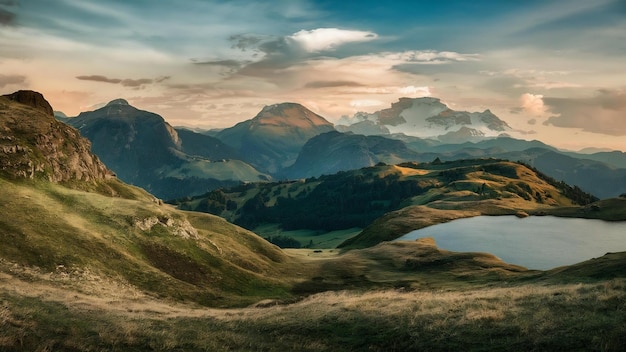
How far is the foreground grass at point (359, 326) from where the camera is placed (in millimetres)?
23750

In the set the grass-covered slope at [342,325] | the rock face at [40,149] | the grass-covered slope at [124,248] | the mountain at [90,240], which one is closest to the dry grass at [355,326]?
the grass-covered slope at [342,325]

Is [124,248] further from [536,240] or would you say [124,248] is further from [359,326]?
[536,240]

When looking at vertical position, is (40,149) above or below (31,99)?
below

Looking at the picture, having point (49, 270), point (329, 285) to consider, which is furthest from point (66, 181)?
point (329, 285)

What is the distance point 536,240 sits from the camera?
167m

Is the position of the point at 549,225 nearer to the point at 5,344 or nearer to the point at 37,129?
the point at 37,129

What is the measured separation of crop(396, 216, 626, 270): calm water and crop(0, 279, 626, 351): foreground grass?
358 feet

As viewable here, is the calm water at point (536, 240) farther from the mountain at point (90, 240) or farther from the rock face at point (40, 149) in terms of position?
the rock face at point (40, 149)

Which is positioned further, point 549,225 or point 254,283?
point 549,225

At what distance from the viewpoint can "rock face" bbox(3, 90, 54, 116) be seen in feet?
398

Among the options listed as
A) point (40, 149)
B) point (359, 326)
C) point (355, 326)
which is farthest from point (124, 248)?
point (359, 326)

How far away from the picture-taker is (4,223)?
2222 inches

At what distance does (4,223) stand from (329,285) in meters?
55.5

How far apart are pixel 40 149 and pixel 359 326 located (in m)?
80.7
